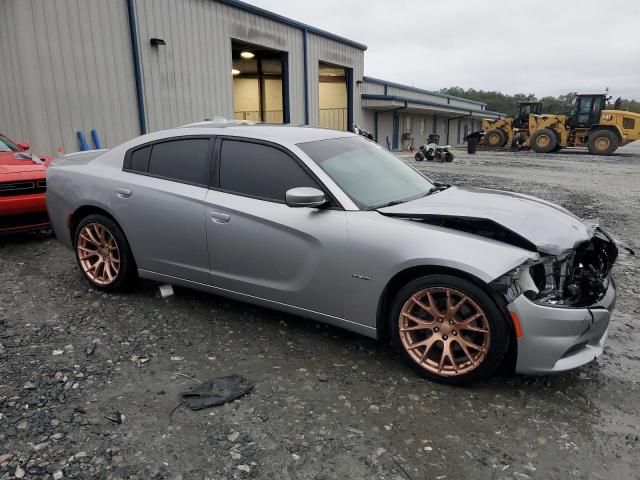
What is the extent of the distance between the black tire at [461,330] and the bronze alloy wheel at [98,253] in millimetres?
2648

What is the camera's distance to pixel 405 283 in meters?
2.97

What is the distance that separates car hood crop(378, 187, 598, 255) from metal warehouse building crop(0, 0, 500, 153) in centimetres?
951

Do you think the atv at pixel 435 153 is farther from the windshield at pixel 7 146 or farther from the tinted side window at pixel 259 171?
the tinted side window at pixel 259 171

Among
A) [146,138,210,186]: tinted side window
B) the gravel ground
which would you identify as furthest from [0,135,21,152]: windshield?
[146,138,210,186]: tinted side window

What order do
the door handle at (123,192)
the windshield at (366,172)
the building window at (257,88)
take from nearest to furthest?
the windshield at (366,172)
the door handle at (123,192)
the building window at (257,88)

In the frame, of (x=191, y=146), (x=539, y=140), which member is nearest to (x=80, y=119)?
(x=191, y=146)

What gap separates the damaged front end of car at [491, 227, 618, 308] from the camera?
2600 mm

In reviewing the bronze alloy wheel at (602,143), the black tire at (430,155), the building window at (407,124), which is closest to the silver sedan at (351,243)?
the black tire at (430,155)

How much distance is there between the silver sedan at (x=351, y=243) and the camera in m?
2.68

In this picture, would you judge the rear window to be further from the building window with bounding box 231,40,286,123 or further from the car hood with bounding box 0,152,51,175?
the building window with bounding box 231,40,286,123

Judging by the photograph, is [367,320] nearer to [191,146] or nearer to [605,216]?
[191,146]

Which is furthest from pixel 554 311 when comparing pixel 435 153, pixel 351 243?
pixel 435 153

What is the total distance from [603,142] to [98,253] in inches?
1125

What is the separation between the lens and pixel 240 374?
3076 millimetres
